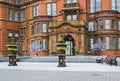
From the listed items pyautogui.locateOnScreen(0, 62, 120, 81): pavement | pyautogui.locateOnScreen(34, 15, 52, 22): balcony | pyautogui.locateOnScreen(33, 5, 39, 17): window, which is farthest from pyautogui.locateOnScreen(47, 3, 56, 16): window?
pyautogui.locateOnScreen(0, 62, 120, 81): pavement

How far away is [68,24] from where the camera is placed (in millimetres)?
53312

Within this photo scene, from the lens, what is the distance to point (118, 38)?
182 feet

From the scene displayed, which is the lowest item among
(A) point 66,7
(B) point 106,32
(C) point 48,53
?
(C) point 48,53

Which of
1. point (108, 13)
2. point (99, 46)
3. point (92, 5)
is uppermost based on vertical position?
point (92, 5)

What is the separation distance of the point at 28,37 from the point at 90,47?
1696 centimetres

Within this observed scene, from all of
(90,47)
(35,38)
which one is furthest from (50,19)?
(90,47)

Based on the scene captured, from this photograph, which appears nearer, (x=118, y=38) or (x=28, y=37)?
(x=118, y=38)

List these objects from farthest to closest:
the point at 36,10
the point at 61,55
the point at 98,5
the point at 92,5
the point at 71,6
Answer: the point at 36,10
the point at 92,5
the point at 98,5
the point at 71,6
the point at 61,55

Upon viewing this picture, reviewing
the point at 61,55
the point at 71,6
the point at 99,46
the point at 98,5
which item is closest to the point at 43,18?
the point at 71,6

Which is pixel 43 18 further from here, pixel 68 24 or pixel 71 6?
pixel 68 24

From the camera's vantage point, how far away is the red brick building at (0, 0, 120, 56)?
176 ft

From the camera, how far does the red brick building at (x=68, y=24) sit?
53.7 m

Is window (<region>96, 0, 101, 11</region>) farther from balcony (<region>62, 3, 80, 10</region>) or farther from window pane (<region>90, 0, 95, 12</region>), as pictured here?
balcony (<region>62, 3, 80, 10</region>)

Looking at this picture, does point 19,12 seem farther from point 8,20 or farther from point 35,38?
point 35,38
